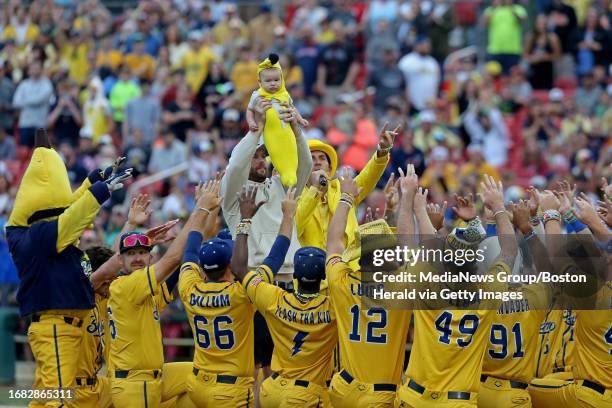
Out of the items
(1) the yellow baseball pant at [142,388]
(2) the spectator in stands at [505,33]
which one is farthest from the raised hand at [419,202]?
(2) the spectator in stands at [505,33]

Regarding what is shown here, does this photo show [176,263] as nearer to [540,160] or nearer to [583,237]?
[583,237]

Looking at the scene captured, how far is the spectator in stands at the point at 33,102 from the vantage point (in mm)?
21391

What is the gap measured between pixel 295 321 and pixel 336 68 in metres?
12.1

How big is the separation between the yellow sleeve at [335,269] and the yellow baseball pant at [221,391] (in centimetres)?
123

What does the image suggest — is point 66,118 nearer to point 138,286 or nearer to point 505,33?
point 505,33

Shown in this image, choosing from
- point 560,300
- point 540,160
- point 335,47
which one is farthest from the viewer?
point 335,47

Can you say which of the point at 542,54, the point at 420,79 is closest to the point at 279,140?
the point at 420,79

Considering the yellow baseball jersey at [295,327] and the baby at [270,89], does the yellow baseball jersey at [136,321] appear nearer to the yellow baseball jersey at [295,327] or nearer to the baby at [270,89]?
the yellow baseball jersey at [295,327]

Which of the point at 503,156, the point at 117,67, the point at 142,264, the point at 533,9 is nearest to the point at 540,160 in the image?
the point at 503,156

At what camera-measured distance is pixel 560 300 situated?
10094 mm

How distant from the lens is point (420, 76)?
20.6m

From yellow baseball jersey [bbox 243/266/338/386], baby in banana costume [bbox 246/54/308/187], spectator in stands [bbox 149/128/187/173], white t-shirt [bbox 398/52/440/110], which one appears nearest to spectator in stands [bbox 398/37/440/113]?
white t-shirt [bbox 398/52/440/110]

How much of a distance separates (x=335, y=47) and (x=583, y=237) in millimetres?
11633

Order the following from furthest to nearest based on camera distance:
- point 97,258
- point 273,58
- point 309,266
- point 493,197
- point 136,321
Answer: point 97,258
point 136,321
point 273,58
point 309,266
point 493,197
